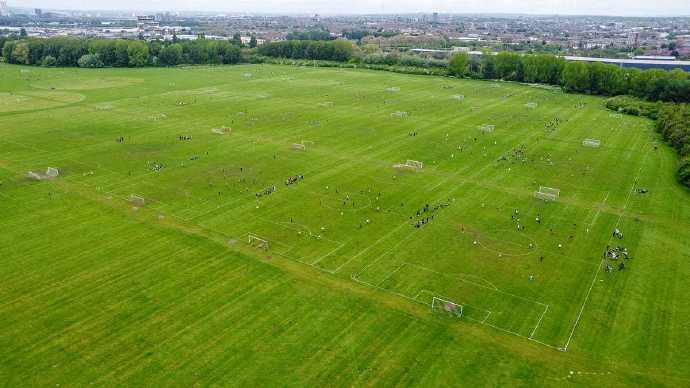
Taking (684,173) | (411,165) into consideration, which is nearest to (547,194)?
(411,165)

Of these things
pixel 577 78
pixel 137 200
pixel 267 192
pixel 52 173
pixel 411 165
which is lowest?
pixel 137 200

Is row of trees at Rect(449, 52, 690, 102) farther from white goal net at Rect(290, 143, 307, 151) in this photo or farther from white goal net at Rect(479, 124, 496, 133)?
white goal net at Rect(290, 143, 307, 151)

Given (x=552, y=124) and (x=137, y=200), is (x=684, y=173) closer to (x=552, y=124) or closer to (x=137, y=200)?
(x=552, y=124)

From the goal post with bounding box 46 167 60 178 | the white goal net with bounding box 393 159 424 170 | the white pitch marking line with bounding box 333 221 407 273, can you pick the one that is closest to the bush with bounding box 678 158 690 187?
the white goal net with bounding box 393 159 424 170

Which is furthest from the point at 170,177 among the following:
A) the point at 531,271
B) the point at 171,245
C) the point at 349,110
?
the point at 349,110

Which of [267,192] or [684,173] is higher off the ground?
[684,173]

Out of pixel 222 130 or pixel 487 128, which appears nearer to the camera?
pixel 222 130

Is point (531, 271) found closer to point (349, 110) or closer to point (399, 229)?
point (399, 229)
